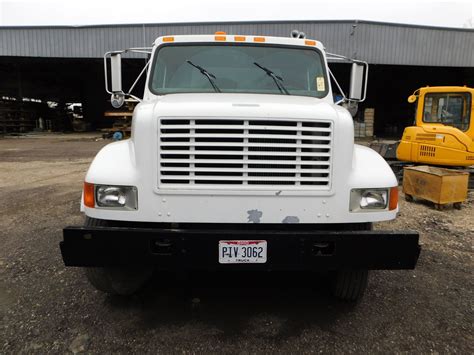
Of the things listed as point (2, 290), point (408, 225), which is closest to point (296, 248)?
point (2, 290)

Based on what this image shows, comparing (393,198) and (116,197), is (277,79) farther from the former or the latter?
(116,197)

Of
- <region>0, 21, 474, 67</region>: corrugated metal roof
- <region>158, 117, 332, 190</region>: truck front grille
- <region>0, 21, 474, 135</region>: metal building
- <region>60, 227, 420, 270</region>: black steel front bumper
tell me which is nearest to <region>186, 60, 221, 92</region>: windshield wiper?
<region>158, 117, 332, 190</region>: truck front grille

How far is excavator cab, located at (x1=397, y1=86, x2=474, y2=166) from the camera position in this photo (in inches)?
314

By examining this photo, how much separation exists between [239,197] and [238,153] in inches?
12.0

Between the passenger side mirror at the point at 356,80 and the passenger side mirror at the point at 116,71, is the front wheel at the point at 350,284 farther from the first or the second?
the passenger side mirror at the point at 116,71

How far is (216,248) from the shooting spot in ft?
8.35

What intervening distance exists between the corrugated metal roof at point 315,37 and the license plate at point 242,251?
60.9 feet

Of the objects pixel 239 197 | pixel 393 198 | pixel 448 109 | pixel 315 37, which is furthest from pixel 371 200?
pixel 315 37

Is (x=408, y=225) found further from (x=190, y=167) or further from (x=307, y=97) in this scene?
(x=190, y=167)

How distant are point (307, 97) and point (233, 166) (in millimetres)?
1365

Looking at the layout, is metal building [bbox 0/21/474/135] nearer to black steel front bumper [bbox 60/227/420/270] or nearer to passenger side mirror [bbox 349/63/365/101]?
passenger side mirror [bbox 349/63/365/101]

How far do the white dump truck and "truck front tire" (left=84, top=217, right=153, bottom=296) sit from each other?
326mm

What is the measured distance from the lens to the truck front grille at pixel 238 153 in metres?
2.63

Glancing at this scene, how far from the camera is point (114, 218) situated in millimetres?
2650
